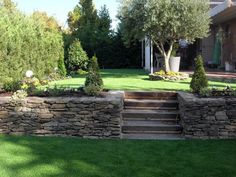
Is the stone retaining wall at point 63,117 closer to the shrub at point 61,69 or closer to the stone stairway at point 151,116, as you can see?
the stone stairway at point 151,116

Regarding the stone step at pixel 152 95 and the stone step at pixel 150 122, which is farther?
the stone step at pixel 152 95

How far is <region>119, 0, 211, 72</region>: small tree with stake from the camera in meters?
14.0

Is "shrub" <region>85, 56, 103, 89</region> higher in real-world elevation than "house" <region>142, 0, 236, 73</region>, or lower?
lower

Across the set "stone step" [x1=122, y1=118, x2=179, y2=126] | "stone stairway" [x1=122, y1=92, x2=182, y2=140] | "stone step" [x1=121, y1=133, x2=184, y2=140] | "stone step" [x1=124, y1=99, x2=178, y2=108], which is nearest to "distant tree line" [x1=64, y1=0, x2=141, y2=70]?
"stone stairway" [x1=122, y1=92, x2=182, y2=140]

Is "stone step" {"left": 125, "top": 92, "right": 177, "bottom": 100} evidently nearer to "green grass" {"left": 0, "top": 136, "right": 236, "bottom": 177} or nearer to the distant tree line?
"green grass" {"left": 0, "top": 136, "right": 236, "bottom": 177}

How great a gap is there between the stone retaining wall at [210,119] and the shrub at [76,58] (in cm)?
1333

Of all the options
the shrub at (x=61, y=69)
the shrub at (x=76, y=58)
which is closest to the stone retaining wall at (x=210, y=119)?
the shrub at (x=61, y=69)

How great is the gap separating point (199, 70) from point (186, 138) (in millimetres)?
1563

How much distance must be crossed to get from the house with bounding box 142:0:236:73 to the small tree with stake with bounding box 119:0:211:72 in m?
1.05

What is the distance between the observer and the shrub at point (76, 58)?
20.1 metres

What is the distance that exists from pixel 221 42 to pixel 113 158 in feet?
48.6

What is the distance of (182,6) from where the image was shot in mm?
14125

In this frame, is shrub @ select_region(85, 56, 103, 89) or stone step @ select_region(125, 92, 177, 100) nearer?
shrub @ select_region(85, 56, 103, 89)

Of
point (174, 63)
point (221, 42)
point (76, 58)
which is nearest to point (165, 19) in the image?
point (174, 63)
